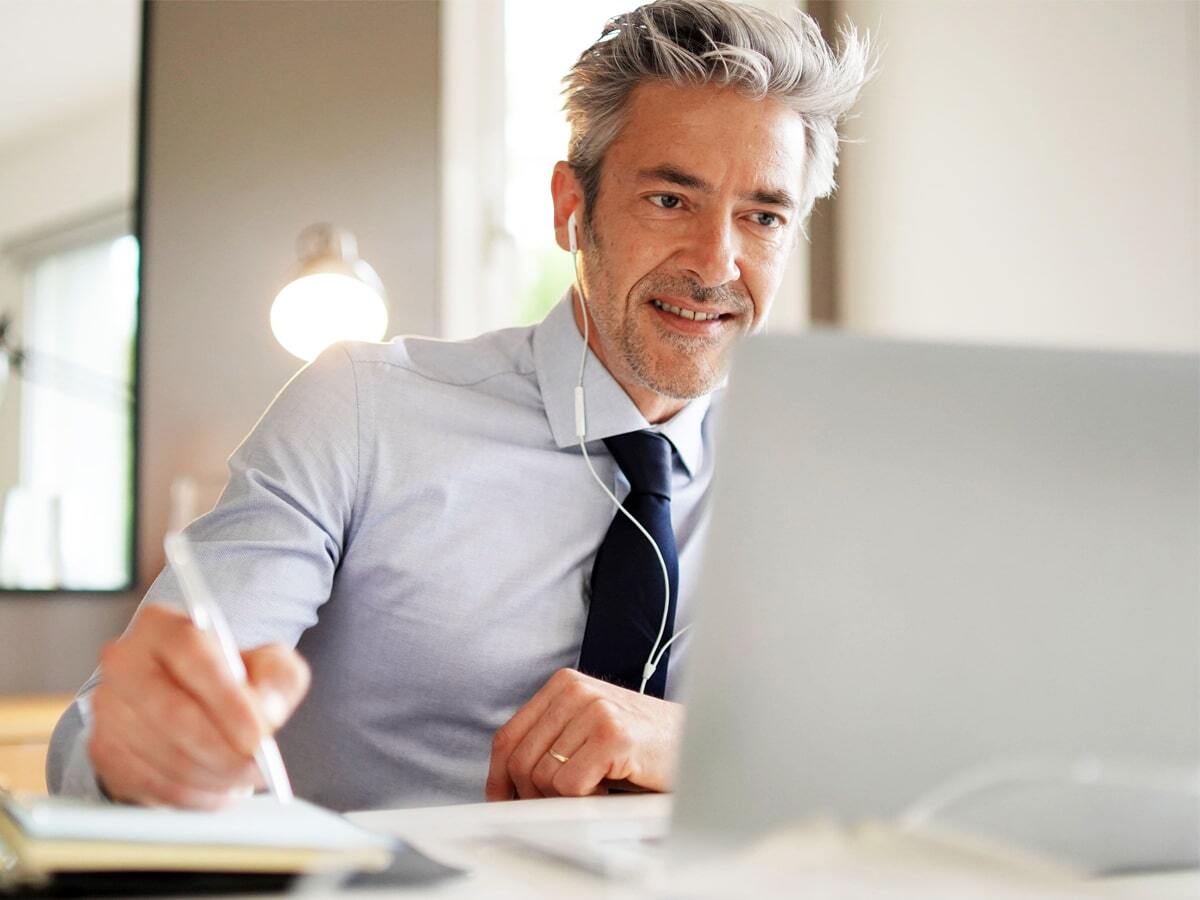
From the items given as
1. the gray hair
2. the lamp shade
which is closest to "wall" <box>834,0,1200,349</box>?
the gray hair

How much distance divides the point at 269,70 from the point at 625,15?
1.72 metres

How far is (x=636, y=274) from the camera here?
158 cm

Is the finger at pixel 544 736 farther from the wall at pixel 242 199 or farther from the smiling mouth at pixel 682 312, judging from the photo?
the wall at pixel 242 199

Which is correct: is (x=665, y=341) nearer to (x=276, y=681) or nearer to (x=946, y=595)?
(x=276, y=681)

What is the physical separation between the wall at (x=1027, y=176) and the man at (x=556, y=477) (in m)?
1.08

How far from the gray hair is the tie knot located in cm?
37

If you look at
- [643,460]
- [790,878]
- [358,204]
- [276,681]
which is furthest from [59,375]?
[790,878]

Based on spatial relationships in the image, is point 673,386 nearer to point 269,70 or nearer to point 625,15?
point 625,15

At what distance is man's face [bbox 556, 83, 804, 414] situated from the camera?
155 cm

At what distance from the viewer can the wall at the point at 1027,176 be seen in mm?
2479

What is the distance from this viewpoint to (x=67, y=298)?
2723mm

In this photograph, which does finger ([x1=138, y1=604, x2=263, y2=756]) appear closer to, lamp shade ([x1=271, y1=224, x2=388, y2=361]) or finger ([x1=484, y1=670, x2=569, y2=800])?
finger ([x1=484, y1=670, x2=569, y2=800])

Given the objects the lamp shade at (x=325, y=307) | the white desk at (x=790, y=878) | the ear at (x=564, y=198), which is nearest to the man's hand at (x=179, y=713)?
the white desk at (x=790, y=878)

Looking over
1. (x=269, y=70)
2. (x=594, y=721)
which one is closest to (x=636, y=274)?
(x=594, y=721)
